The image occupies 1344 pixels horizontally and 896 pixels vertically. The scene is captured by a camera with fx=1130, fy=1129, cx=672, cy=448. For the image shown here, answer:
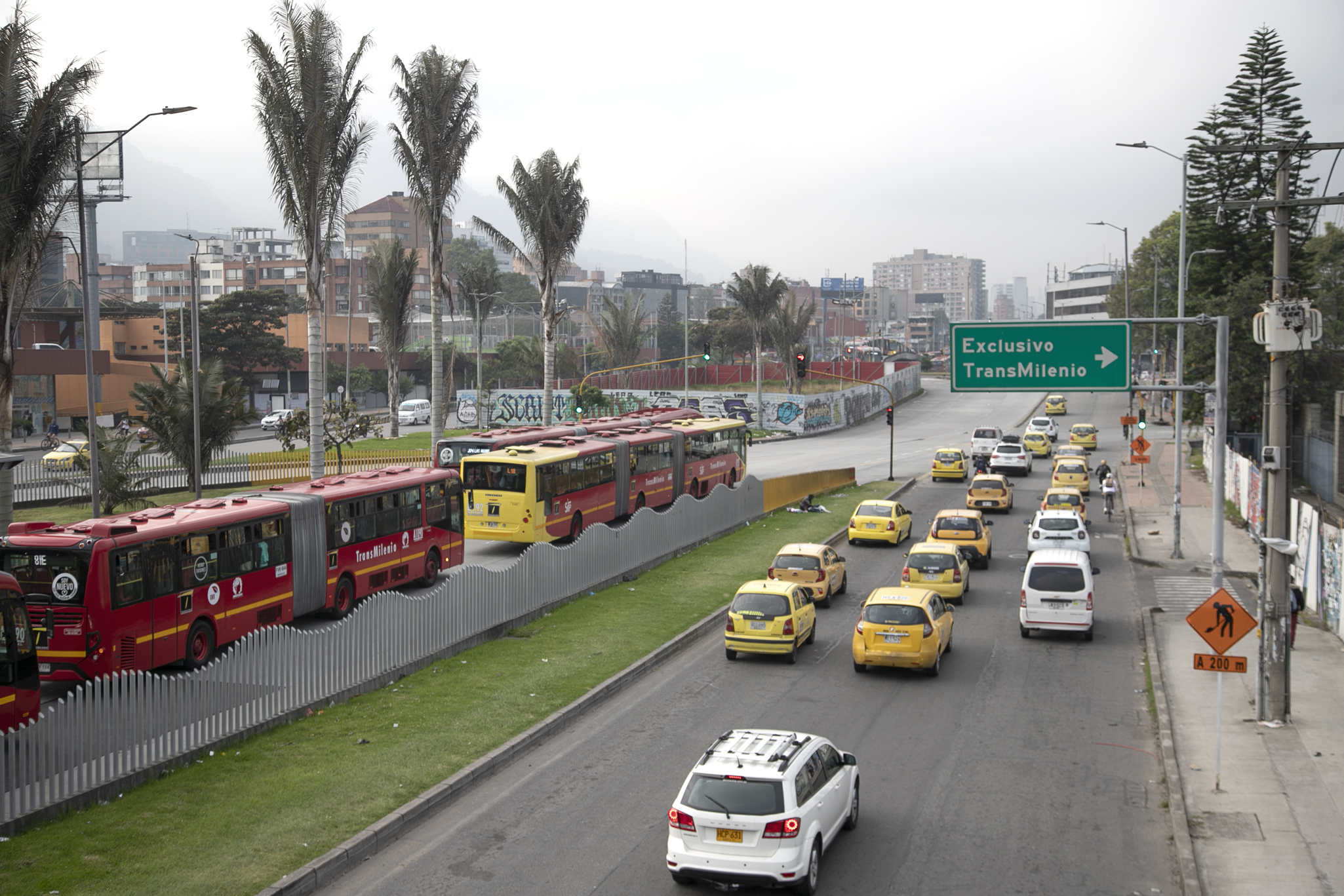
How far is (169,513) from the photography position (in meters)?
19.2

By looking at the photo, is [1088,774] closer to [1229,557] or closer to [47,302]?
[1229,557]

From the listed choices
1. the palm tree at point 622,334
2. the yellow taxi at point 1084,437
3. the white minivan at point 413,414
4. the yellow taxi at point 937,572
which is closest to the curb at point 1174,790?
the yellow taxi at point 937,572

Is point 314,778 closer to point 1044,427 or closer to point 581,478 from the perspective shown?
point 581,478

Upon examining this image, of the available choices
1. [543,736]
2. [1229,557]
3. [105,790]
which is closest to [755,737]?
[543,736]

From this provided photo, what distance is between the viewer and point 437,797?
1362 centimetres

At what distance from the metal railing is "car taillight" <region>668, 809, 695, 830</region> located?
6.78m

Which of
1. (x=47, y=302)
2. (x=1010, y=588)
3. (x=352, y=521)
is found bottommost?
(x=1010, y=588)

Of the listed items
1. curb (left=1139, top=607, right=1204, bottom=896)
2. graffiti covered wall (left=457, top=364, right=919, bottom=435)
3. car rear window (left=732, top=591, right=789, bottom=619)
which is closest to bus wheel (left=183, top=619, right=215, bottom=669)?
car rear window (left=732, top=591, right=789, bottom=619)

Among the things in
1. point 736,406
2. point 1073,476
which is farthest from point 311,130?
point 736,406

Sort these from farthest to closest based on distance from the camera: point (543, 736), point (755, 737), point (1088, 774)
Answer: point (543, 736), point (1088, 774), point (755, 737)

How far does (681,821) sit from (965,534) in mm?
22276

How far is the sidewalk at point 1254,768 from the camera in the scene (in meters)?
11.9

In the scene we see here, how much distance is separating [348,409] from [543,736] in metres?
35.5

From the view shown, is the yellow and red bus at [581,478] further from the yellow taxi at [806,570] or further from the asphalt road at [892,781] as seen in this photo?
the asphalt road at [892,781]
